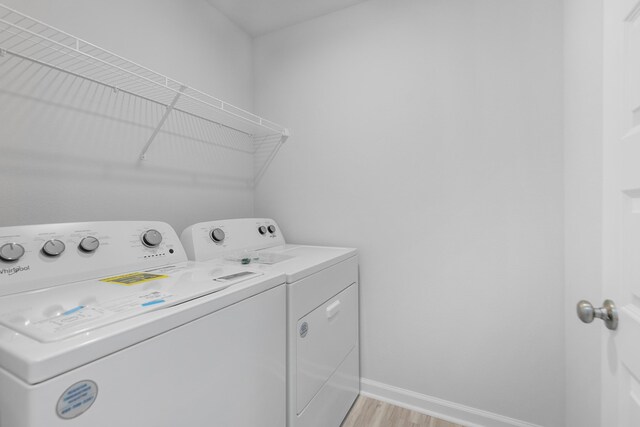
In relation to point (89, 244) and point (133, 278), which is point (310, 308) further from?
point (89, 244)

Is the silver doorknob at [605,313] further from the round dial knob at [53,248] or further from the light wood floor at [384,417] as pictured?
the round dial knob at [53,248]

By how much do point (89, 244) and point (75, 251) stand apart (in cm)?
4

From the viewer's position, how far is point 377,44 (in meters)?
1.76

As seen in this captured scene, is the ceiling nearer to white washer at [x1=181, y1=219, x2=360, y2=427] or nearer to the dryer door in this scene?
white washer at [x1=181, y1=219, x2=360, y2=427]

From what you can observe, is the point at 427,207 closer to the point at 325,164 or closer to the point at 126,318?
the point at 325,164

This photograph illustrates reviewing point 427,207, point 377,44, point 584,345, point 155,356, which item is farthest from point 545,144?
point 155,356

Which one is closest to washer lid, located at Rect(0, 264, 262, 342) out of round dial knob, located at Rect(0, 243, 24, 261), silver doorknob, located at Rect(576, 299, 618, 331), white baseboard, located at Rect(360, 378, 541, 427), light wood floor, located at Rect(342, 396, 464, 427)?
round dial knob, located at Rect(0, 243, 24, 261)

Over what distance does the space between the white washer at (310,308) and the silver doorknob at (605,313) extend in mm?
861

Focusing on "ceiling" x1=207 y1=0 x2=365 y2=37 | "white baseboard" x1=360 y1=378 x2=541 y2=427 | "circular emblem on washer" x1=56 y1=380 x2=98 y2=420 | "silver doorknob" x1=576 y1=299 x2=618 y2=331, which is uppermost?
"ceiling" x1=207 y1=0 x2=365 y2=37

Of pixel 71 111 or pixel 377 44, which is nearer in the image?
pixel 71 111

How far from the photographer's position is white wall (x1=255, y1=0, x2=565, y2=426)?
→ 1395mm

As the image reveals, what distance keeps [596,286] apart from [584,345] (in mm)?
293

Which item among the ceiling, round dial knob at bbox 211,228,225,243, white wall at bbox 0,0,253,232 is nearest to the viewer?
white wall at bbox 0,0,253,232

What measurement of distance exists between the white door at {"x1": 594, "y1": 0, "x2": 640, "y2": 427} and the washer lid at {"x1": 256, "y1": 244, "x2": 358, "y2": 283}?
923mm
